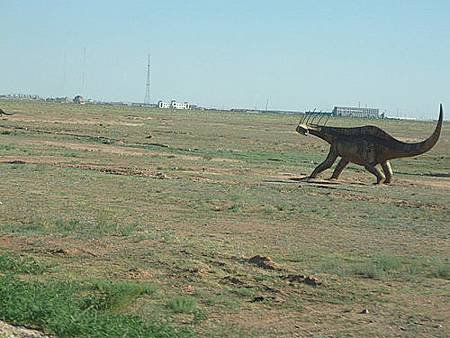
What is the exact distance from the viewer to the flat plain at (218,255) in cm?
1052

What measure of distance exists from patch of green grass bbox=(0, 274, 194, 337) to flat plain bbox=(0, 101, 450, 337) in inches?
0.9

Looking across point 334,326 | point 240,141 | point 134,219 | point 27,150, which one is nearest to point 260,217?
point 134,219

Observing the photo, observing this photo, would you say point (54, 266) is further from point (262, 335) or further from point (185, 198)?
point (185, 198)

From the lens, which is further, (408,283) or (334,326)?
(408,283)

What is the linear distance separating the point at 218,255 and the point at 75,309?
15.9 feet

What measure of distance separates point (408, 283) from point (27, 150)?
28.1 metres

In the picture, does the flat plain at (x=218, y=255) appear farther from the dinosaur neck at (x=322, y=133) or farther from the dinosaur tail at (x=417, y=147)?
the dinosaur neck at (x=322, y=133)

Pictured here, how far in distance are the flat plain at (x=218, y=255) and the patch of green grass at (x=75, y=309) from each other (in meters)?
0.02

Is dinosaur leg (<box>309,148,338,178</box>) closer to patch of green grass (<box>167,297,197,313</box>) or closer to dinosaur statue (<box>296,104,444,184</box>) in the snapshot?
dinosaur statue (<box>296,104,444,184</box>)

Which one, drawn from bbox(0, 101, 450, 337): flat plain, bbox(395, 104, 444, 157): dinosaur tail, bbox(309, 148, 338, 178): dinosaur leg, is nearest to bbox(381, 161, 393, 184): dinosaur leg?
bbox(395, 104, 444, 157): dinosaur tail

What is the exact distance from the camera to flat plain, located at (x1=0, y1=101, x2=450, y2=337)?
34.5 ft

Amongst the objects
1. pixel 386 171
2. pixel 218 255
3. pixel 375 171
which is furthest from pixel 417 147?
pixel 218 255

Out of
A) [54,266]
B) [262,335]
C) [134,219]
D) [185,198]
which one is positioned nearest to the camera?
[262,335]

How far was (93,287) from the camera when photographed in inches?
467
